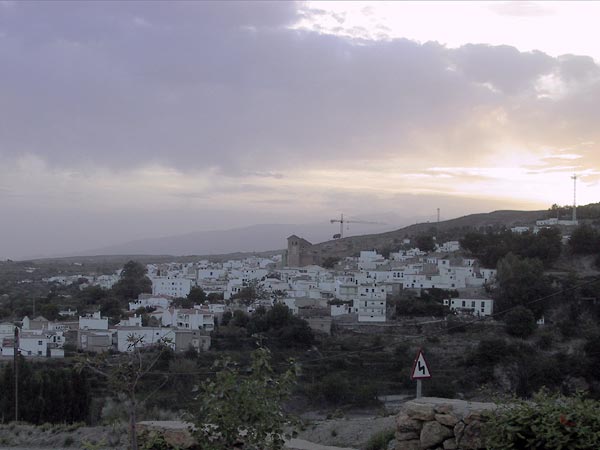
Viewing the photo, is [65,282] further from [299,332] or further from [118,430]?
[118,430]

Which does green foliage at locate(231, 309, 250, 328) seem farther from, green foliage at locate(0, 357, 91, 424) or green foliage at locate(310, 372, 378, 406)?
green foliage at locate(0, 357, 91, 424)

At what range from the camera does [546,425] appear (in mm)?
3779

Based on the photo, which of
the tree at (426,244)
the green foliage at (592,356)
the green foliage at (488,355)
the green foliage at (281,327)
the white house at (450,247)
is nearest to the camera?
the green foliage at (592,356)

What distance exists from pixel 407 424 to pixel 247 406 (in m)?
1.67

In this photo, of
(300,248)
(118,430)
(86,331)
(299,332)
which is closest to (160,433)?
(118,430)

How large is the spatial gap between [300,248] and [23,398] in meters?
41.2

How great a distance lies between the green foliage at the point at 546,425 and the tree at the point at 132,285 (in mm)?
33992

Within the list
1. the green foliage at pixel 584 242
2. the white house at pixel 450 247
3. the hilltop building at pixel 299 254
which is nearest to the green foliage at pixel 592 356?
the green foliage at pixel 584 242

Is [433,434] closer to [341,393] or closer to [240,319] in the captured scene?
[341,393]

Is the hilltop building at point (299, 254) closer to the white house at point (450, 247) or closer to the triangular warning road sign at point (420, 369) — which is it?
the white house at point (450, 247)

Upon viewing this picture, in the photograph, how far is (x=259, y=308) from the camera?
28.0m

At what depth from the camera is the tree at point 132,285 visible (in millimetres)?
37469

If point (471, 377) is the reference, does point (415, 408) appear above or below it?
above

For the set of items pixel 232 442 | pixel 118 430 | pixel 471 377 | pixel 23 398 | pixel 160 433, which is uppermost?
pixel 232 442
